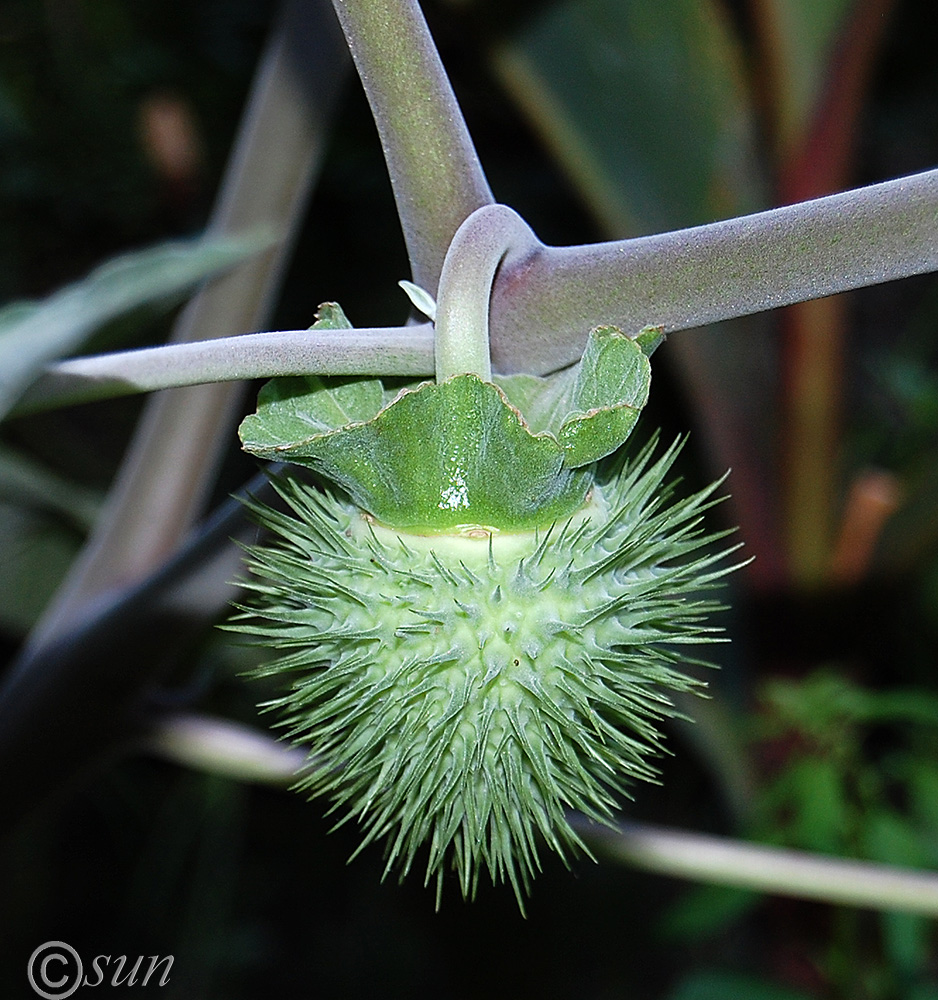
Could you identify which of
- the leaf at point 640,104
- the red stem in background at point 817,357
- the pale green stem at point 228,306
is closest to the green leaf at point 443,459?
the pale green stem at point 228,306

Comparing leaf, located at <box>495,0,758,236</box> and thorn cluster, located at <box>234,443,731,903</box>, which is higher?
leaf, located at <box>495,0,758,236</box>

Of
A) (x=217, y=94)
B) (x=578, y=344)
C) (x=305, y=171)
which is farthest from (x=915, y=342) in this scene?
(x=578, y=344)

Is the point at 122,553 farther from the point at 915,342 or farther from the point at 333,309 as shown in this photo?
the point at 915,342

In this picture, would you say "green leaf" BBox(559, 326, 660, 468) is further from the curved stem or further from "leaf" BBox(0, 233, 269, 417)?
"leaf" BBox(0, 233, 269, 417)

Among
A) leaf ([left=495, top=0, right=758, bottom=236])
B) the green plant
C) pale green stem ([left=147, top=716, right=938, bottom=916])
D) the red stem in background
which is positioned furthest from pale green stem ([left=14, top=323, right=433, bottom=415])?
the red stem in background

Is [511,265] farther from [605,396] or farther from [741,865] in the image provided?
[741,865]

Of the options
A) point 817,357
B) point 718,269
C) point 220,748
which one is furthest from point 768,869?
point 817,357

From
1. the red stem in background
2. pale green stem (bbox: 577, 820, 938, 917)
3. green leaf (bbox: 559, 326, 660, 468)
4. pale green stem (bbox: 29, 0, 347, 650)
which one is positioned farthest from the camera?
the red stem in background

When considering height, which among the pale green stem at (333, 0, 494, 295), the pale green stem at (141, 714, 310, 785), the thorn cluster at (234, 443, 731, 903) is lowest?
the thorn cluster at (234, 443, 731, 903)
